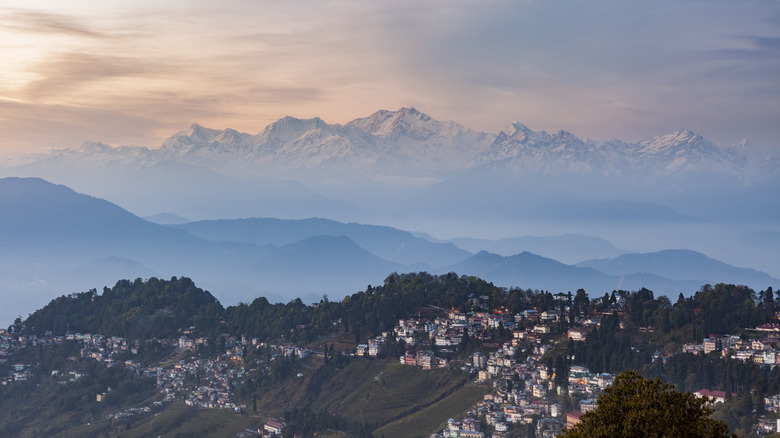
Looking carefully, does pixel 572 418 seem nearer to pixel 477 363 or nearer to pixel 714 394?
pixel 714 394

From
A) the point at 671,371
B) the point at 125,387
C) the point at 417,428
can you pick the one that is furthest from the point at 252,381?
the point at 671,371

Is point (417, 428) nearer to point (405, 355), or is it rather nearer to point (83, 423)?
point (405, 355)

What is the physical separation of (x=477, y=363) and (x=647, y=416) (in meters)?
82.4

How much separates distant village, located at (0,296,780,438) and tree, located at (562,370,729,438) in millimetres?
43788

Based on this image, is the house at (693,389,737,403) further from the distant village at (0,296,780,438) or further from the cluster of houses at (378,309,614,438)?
the cluster of houses at (378,309,614,438)

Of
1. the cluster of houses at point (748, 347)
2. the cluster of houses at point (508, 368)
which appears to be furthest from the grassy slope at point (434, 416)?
the cluster of houses at point (748, 347)

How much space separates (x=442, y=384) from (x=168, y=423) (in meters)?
34.5

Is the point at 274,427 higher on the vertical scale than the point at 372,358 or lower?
lower

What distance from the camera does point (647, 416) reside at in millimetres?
30188

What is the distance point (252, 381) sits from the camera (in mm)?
124562

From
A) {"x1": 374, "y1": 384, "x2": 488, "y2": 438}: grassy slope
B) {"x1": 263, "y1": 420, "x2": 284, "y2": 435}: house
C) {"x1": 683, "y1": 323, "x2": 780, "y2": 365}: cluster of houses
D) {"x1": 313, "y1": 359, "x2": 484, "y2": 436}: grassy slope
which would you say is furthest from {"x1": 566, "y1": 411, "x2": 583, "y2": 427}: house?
{"x1": 263, "y1": 420, "x2": 284, "y2": 435}: house

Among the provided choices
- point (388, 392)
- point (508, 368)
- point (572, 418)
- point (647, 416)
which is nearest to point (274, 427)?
point (388, 392)

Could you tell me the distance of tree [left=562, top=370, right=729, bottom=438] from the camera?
3000 cm

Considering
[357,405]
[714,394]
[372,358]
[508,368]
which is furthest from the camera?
[372,358]
